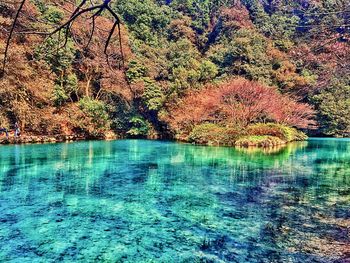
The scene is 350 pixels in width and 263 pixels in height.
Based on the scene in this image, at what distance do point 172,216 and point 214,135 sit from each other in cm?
1471

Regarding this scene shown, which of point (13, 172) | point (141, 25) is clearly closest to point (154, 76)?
point (141, 25)

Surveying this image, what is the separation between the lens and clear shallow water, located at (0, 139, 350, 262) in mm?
3703

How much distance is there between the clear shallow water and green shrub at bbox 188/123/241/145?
9923mm

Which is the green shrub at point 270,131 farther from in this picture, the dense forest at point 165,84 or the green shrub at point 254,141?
the green shrub at point 254,141

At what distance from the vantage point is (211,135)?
773 inches

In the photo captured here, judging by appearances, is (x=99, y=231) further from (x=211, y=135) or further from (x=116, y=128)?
(x=116, y=128)

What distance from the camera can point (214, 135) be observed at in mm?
19562

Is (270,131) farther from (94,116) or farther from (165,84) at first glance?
(94,116)

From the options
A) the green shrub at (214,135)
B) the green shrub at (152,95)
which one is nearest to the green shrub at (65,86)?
the green shrub at (152,95)

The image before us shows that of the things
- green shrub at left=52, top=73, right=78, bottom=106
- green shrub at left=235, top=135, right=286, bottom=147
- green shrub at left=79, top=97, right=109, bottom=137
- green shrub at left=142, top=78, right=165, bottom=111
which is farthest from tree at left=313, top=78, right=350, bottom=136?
green shrub at left=52, top=73, right=78, bottom=106

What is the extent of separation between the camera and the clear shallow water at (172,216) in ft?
12.1

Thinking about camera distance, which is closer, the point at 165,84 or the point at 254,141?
the point at 254,141

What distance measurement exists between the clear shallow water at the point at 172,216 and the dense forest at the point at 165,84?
8.90 metres

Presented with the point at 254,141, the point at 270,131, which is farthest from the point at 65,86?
the point at 270,131
